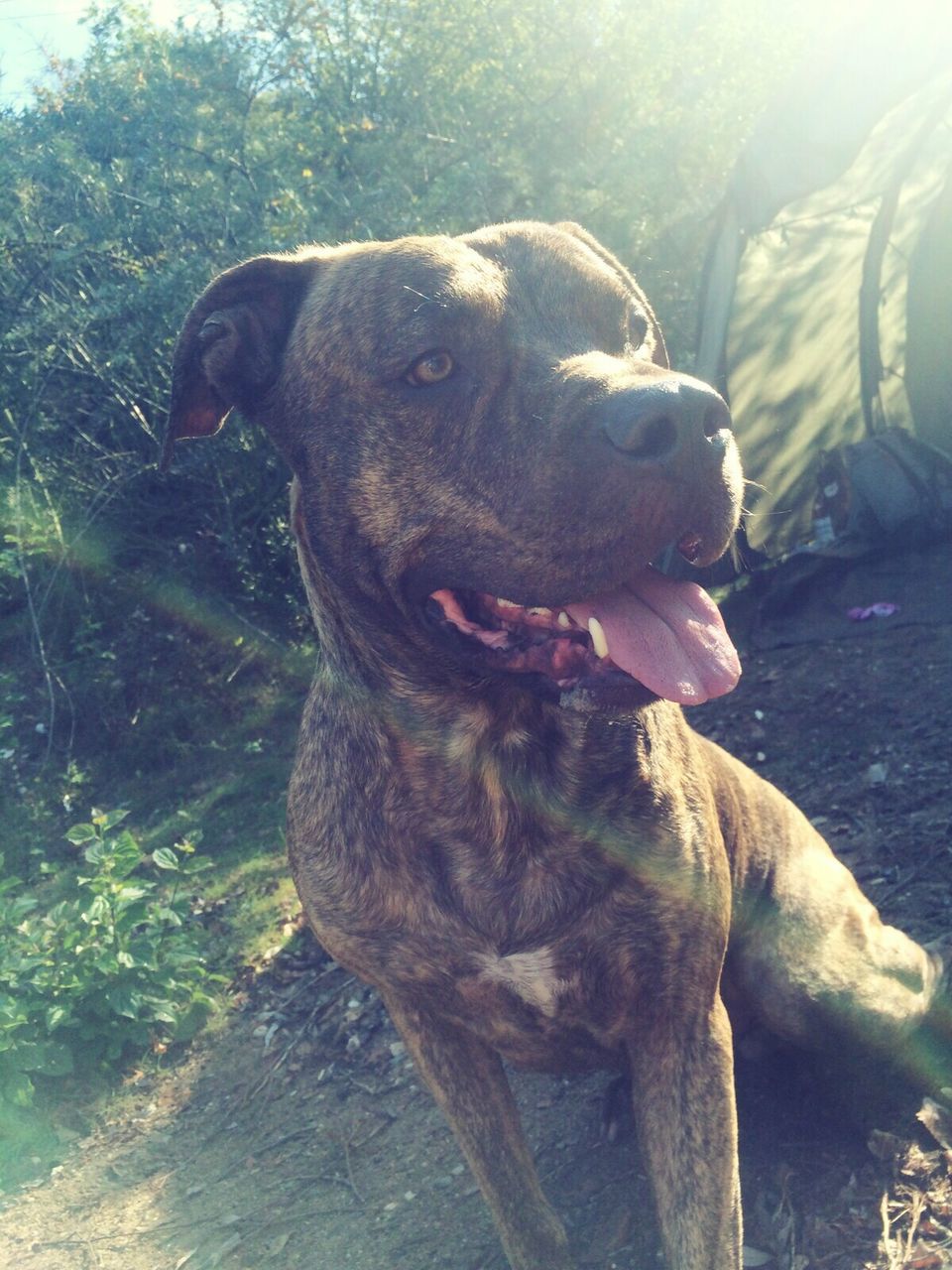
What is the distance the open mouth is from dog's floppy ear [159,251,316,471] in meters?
0.78

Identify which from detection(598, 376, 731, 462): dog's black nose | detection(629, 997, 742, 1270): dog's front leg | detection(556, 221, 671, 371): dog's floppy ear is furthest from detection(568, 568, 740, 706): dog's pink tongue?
detection(556, 221, 671, 371): dog's floppy ear

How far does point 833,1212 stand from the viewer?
2.72 meters

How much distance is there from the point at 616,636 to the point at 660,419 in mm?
414

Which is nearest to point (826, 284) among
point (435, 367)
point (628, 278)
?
point (628, 278)

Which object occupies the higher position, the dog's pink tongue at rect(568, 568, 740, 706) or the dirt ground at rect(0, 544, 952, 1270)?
the dog's pink tongue at rect(568, 568, 740, 706)

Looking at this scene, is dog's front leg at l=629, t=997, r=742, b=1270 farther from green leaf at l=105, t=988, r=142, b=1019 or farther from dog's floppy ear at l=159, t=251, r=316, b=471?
green leaf at l=105, t=988, r=142, b=1019

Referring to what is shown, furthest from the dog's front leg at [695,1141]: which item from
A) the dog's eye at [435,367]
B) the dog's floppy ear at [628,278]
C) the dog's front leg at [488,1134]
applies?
the dog's floppy ear at [628,278]

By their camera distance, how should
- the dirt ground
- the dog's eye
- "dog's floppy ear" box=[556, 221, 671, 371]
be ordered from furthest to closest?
"dog's floppy ear" box=[556, 221, 671, 371]
the dirt ground
the dog's eye

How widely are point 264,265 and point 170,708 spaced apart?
4422 mm

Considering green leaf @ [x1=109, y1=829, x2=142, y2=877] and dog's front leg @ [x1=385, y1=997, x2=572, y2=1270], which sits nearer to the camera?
dog's front leg @ [x1=385, y1=997, x2=572, y2=1270]

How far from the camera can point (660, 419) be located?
2.03m

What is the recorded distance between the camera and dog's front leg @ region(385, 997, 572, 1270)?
2.66m

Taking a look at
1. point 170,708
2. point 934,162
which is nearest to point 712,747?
point 170,708

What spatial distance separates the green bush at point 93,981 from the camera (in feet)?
12.4
